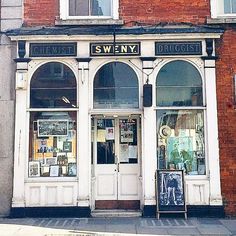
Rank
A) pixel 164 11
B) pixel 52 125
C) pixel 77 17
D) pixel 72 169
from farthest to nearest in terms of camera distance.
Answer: pixel 77 17, pixel 164 11, pixel 52 125, pixel 72 169

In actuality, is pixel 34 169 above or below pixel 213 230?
above

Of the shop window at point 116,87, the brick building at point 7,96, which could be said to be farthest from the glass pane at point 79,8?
the shop window at point 116,87

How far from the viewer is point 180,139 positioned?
9.39 meters

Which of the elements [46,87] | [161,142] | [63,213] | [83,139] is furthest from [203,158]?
[46,87]

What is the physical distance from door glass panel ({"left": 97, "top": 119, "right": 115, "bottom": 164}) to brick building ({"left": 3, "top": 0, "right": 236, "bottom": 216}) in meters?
0.05

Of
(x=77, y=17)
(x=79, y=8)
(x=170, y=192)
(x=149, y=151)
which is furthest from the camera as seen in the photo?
(x=79, y=8)

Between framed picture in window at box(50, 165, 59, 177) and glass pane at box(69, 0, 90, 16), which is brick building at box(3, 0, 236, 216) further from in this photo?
glass pane at box(69, 0, 90, 16)

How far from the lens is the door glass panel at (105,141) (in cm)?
→ 967

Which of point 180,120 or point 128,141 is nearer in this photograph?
point 180,120

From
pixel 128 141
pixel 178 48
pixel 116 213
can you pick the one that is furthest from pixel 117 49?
pixel 116 213

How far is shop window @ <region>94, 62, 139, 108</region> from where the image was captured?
9.39 metres

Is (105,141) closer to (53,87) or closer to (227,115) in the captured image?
(53,87)

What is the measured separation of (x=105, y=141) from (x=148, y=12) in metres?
3.69

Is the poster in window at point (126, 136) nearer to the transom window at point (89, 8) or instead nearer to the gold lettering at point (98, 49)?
the gold lettering at point (98, 49)
